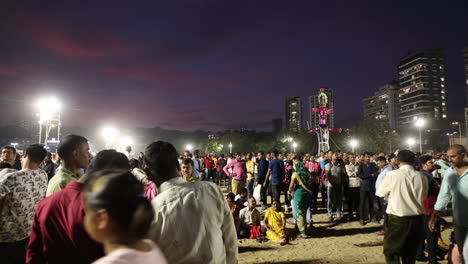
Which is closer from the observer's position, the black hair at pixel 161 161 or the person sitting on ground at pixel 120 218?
the person sitting on ground at pixel 120 218

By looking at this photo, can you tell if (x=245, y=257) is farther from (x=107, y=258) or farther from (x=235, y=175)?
(x=107, y=258)

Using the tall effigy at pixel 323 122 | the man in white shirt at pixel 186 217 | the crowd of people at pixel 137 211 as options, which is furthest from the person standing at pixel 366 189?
the tall effigy at pixel 323 122

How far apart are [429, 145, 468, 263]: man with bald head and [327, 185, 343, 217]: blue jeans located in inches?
228

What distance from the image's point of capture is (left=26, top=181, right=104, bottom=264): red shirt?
1.74 metres

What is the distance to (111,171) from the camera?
59.4 inches

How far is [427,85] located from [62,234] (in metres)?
130

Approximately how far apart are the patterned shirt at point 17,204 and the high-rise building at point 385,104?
12241cm

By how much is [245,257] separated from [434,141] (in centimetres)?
9140

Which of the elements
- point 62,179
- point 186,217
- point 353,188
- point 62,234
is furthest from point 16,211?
point 353,188

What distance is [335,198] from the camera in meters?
10.4

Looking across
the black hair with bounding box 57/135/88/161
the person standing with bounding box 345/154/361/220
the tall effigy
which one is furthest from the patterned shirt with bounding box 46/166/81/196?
the tall effigy

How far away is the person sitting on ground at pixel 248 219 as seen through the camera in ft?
27.6

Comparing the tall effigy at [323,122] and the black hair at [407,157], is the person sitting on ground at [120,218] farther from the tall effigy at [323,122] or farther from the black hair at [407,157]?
the tall effigy at [323,122]

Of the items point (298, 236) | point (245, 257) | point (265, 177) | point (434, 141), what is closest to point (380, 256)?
point (298, 236)
